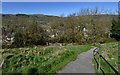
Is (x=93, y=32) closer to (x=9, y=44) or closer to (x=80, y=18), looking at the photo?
(x=80, y=18)

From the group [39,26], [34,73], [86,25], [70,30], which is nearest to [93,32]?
[86,25]

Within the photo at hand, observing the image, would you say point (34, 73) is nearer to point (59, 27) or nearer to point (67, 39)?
point (67, 39)

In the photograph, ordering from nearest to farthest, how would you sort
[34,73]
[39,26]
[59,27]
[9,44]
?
[34,73] → [9,44] → [39,26] → [59,27]

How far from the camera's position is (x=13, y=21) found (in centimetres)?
4316

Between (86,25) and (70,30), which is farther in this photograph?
(86,25)

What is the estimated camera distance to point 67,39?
44.0 m

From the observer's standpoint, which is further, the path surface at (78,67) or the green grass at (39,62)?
the path surface at (78,67)

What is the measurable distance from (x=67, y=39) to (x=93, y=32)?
22.8ft

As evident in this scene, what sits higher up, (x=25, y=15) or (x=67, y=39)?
(x=25, y=15)

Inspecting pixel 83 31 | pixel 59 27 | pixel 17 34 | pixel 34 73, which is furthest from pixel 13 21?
pixel 34 73

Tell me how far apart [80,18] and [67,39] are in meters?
7.26

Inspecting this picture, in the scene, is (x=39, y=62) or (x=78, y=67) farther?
(x=39, y=62)

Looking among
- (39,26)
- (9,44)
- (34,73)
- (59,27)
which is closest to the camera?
(34,73)

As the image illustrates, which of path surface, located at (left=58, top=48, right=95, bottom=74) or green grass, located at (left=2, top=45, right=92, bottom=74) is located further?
path surface, located at (left=58, top=48, right=95, bottom=74)
